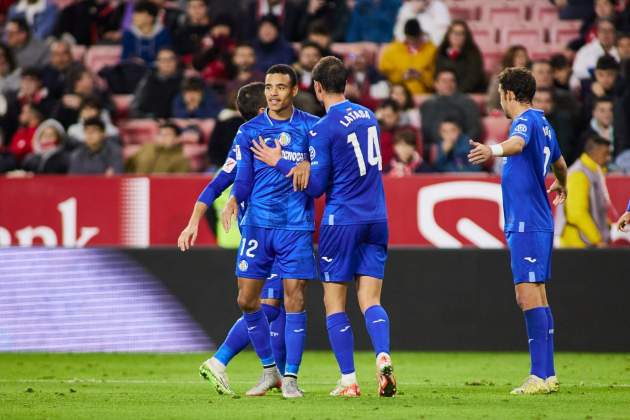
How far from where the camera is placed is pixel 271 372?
876 centimetres

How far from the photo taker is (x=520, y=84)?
859 centimetres


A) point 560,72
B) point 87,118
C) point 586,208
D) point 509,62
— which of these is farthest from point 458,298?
point 87,118

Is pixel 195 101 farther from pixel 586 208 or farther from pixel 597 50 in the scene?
→ pixel 586 208

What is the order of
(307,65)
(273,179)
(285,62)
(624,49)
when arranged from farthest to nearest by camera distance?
(285,62) → (624,49) → (307,65) → (273,179)

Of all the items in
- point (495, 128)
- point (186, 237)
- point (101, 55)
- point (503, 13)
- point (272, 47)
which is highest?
point (503, 13)

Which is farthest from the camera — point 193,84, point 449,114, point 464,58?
point 193,84

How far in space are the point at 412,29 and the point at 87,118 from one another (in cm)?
435

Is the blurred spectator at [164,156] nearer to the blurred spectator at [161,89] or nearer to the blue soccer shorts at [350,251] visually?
the blurred spectator at [161,89]

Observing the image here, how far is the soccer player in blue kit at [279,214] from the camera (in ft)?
27.4

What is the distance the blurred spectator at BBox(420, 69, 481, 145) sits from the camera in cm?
1521

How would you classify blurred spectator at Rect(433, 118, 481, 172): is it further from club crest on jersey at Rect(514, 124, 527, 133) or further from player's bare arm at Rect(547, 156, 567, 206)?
club crest on jersey at Rect(514, 124, 527, 133)

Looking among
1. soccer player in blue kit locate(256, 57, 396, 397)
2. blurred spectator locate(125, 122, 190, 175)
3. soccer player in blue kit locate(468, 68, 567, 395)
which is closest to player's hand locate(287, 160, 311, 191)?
soccer player in blue kit locate(256, 57, 396, 397)

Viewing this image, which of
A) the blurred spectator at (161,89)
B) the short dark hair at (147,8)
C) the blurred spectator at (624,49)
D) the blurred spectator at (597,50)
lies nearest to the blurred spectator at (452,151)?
the blurred spectator at (597,50)

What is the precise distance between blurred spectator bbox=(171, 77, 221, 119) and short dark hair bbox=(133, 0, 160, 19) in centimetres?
178
